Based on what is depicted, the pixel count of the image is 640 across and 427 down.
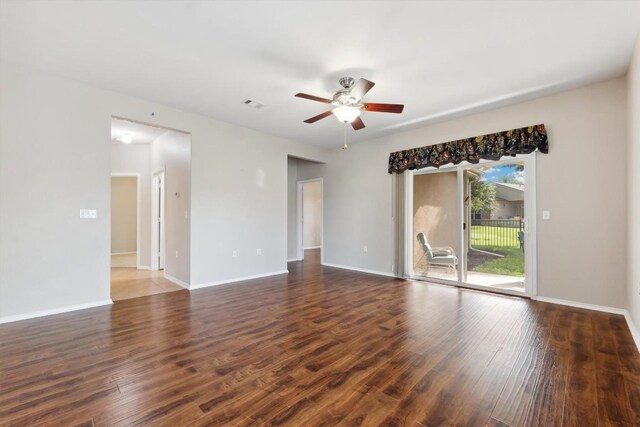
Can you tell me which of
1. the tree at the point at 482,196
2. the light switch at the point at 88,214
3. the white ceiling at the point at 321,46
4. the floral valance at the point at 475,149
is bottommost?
the light switch at the point at 88,214

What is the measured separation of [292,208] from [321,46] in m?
5.25

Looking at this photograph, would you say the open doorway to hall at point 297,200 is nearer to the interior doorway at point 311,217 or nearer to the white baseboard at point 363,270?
the white baseboard at point 363,270

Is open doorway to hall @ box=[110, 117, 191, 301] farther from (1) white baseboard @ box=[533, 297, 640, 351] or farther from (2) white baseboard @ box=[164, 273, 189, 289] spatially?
(1) white baseboard @ box=[533, 297, 640, 351]

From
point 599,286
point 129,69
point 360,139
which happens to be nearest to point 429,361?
point 599,286

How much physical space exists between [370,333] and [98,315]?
127 inches

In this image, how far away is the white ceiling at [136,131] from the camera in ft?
16.8

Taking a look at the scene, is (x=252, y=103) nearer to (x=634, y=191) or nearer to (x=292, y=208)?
(x=292, y=208)

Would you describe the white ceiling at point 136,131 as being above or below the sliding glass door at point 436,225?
above

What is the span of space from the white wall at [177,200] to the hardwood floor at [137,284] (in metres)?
0.24

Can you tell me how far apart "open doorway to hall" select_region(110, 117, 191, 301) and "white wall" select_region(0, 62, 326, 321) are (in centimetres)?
28

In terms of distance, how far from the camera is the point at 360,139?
603cm

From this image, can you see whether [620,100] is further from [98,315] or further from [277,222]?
[98,315]

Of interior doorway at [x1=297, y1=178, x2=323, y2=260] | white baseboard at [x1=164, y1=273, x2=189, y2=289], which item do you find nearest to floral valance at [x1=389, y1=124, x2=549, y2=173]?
white baseboard at [x1=164, y1=273, x2=189, y2=289]

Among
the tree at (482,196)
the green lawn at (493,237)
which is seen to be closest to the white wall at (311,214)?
the tree at (482,196)
